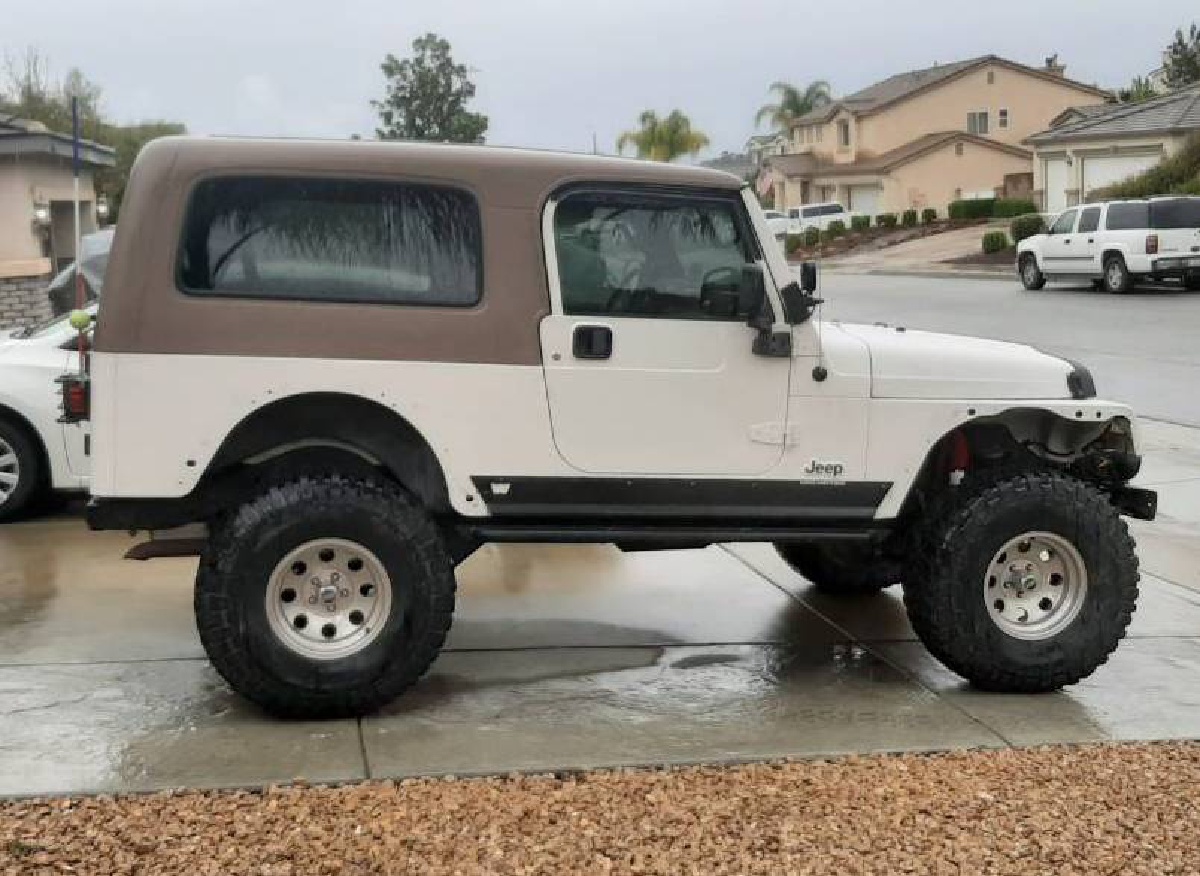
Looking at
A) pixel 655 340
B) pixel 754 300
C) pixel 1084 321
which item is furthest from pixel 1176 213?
pixel 655 340

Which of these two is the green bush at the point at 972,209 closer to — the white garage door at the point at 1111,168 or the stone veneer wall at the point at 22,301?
the white garage door at the point at 1111,168

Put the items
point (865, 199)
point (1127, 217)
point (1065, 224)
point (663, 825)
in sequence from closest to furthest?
1. point (663, 825)
2. point (1127, 217)
3. point (1065, 224)
4. point (865, 199)

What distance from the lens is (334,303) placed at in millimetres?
5422

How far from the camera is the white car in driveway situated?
878 centimetres

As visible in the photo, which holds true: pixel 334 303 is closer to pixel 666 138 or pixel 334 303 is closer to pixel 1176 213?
pixel 1176 213

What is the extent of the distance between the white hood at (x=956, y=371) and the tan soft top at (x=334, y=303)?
103 centimetres

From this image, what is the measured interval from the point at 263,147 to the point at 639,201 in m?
1.41

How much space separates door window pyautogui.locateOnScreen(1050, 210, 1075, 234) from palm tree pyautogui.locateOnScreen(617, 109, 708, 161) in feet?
168

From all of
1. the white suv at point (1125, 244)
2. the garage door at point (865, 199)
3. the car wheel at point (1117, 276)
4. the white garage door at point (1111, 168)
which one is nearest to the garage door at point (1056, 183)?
the white garage door at point (1111, 168)

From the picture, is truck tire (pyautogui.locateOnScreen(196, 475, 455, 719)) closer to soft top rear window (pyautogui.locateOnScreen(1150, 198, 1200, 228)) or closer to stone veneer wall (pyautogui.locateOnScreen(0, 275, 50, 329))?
stone veneer wall (pyautogui.locateOnScreen(0, 275, 50, 329))

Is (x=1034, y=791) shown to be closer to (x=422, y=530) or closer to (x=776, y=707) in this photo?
(x=776, y=707)

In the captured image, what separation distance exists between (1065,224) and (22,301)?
68.8ft

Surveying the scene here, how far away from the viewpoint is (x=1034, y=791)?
4.79 meters

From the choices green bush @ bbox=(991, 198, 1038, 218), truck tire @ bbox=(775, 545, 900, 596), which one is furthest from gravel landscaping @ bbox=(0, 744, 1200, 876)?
green bush @ bbox=(991, 198, 1038, 218)
